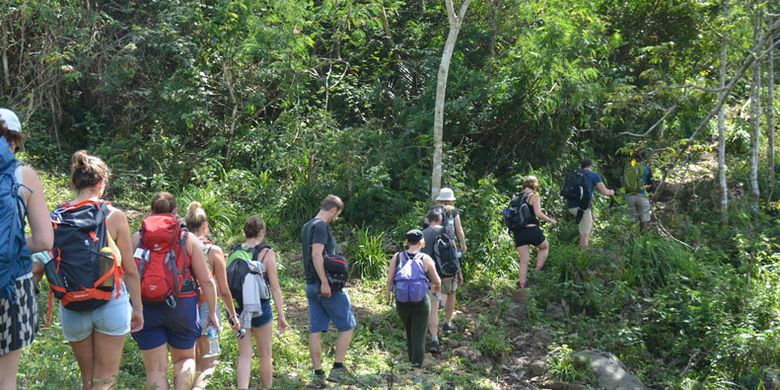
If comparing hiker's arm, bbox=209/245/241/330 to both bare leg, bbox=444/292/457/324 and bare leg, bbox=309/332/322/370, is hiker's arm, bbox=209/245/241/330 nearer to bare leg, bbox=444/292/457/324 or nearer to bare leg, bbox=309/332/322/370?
bare leg, bbox=309/332/322/370

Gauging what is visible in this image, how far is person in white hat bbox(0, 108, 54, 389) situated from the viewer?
384 cm

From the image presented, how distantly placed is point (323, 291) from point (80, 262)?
2.74 meters

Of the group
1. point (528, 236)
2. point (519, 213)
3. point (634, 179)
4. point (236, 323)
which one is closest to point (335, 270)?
point (236, 323)

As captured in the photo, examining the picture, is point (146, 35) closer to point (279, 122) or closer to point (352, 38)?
point (279, 122)

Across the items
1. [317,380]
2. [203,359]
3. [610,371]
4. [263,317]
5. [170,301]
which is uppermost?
[170,301]

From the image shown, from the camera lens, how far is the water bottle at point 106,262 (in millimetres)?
4445

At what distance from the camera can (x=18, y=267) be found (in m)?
3.84

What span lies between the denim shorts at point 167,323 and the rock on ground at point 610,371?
4.88m

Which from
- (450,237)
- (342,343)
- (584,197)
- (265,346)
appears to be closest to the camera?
(265,346)

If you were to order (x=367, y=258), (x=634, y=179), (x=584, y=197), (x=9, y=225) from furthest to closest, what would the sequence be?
1. (x=634, y=179)
2. (x=584, y=197)
3. (x=367, y=258)
4. (x=9, y=225)

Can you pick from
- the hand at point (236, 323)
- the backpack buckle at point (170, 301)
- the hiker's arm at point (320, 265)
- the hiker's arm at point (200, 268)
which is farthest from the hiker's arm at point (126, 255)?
the hiker's arm at point (320, 265)

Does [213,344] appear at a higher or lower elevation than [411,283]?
lower

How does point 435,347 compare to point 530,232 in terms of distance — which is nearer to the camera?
point 435,347

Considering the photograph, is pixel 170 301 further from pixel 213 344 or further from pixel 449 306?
pixel 449 306
